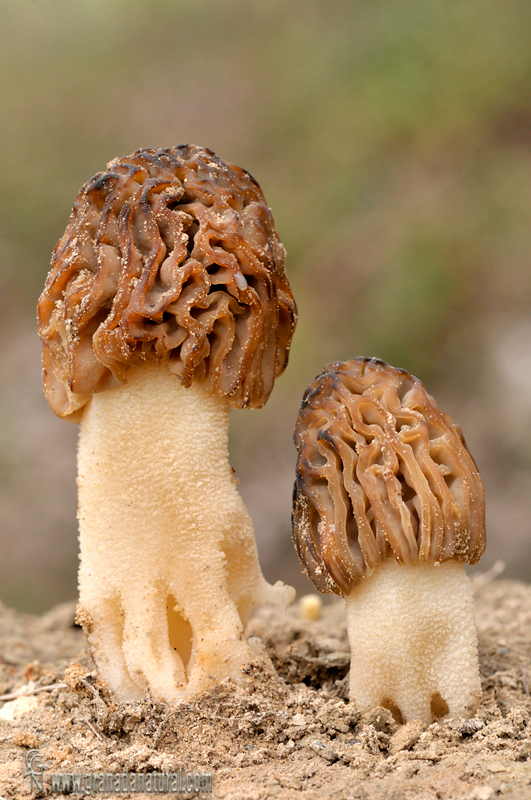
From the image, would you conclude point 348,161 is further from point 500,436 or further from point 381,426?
point 381,426

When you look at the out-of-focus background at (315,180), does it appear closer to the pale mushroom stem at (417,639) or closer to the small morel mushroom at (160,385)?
the small morel mushroom at (160,385)

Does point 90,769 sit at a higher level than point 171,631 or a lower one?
lower

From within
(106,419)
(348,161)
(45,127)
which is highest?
(45,127)

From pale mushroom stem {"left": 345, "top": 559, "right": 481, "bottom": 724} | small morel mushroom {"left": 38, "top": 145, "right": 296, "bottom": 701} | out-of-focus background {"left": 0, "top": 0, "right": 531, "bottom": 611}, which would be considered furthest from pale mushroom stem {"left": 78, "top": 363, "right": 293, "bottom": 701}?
out-of-focus background {"left": 0, "top": 0, "right": 531, "bottom": 611}

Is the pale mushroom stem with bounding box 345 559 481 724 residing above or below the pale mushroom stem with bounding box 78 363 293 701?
below

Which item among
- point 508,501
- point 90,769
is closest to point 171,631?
point 90,769

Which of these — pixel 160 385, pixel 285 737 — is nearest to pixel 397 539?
pixel 285 737

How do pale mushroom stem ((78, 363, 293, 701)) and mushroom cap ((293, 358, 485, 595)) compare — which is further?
pale mushroom stem ((78, 363, 293, 701))

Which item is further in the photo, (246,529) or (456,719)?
(246,529)

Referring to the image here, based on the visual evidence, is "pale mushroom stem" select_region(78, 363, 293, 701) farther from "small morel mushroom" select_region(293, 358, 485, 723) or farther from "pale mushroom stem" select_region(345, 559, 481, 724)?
"pale mushroom stem" select_region(345, 559, 481, 724)
